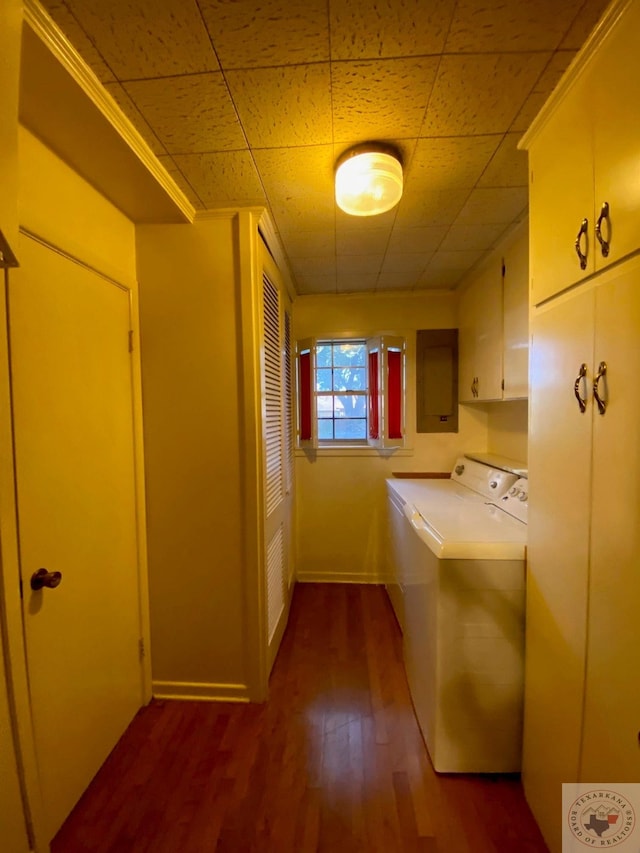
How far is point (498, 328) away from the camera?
2082 millimetres

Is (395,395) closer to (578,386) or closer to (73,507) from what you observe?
(578,386)

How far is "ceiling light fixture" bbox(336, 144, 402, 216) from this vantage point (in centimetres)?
127

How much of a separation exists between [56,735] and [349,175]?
222cm

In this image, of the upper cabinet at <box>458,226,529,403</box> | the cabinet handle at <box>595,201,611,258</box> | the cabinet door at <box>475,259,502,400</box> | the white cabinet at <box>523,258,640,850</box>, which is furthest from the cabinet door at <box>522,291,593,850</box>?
the cabinet door at <box>475,259,502,400</box>

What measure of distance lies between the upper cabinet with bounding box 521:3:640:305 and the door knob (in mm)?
1815

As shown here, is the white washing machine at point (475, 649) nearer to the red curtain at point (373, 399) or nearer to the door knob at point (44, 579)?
the door knob at point (44, 579)

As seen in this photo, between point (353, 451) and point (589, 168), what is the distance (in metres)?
2.25

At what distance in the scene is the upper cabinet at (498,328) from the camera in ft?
5.89

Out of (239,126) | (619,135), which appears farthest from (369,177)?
(619,135)

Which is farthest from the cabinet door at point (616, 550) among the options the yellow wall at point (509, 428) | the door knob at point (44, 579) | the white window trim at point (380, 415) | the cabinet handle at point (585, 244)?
the white window trim at point (380, 415)

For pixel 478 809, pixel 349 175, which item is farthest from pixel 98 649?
pixel 349 175

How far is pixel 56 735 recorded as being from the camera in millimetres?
1192

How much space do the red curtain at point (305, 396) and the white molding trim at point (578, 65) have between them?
1915 millimetres

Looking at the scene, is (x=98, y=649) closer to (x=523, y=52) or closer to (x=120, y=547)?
(x=120, y=547)
